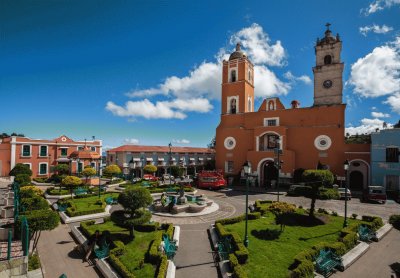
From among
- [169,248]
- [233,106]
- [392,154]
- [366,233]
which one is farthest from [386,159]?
[169,248]

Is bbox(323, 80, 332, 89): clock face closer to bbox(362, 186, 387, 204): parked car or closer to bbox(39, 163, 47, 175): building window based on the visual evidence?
bbox(362, 186, 387, 204): parked car

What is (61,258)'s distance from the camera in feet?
34.9

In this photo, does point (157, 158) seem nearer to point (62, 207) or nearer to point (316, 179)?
point (62, 207)

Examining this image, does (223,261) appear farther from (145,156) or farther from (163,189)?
(145,156)

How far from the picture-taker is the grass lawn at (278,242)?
929 cm

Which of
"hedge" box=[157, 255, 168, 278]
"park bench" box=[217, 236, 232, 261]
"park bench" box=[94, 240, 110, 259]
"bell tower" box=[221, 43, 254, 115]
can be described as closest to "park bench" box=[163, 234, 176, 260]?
"hedge" box=[157, 255, 168, 278]

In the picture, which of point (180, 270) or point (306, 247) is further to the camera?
point (306, 247)

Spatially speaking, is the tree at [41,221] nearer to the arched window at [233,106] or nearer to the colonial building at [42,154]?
the colonial building at [42,154]

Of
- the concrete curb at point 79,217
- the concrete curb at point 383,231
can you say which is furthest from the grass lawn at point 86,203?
the concrete curb at point 383,231

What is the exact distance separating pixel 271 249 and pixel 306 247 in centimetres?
181

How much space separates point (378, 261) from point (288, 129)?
2405cm

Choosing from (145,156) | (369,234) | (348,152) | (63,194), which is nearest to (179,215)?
(369,234)

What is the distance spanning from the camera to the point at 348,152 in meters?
29.1

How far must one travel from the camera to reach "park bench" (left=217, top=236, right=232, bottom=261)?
33.8 feet
